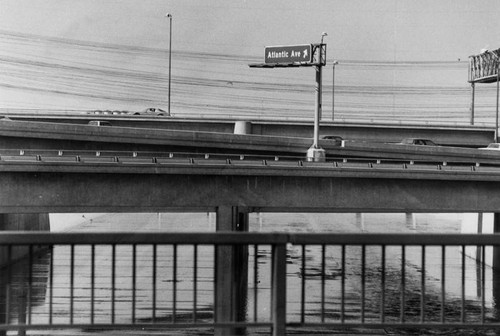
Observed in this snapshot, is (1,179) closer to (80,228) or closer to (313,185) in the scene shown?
(313,185)

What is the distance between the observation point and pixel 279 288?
711cm

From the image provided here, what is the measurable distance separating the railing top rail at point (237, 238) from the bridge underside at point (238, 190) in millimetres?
29991

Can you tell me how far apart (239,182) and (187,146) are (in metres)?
21.0

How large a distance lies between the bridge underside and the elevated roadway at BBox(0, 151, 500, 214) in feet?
0.16

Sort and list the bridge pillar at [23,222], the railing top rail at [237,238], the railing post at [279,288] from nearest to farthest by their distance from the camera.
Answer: the railing top rail at [237,238] → the railing post at [279,288] → the bridge pillar at [23,222]

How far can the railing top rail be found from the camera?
6863mm

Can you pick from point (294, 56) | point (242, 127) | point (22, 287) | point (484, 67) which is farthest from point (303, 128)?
point (22, 287)

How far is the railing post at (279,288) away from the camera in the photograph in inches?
280

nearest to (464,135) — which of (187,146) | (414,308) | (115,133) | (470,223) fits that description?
(470,223)

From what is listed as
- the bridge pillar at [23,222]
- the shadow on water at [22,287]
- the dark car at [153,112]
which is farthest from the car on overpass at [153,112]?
the shadow on water at [22,287]

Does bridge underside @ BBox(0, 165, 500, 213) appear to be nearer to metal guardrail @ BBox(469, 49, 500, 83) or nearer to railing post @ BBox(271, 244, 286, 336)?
railing post @ BBox(271, 244, 286, 336)

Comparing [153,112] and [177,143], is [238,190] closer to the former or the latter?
[177,143]

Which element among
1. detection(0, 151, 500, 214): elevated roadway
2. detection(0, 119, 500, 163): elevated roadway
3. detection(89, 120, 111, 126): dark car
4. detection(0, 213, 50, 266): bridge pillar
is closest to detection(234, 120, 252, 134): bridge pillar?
detection(0, 119, 500, 163): elevated roadway

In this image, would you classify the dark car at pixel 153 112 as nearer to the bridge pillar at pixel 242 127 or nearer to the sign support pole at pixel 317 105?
the bridge pillar at pixel 242 127
